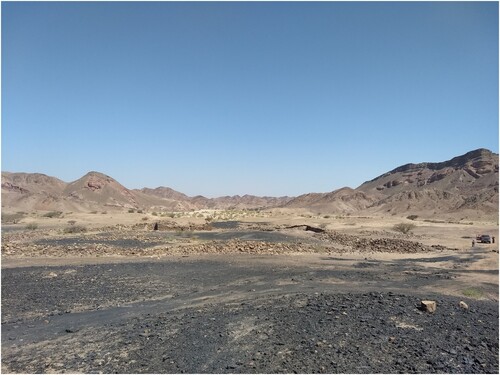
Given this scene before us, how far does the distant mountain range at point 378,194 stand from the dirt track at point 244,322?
264ft

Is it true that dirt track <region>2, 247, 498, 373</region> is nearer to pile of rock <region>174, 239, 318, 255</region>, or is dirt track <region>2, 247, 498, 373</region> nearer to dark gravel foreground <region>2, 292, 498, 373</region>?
dark gravel foreground <region>2, 292, 498, 373</region>

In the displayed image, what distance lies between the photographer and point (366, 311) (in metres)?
11.6

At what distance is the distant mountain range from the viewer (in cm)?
10169

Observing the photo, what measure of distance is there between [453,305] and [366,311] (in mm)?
3068

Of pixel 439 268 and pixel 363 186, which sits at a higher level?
pixel 363 186

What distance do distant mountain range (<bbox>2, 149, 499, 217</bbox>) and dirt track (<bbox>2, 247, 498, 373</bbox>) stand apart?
80.3 m

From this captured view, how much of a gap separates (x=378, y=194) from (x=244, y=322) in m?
148

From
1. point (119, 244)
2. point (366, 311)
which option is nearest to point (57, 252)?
point (119, 244)

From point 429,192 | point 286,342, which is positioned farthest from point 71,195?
point 286,342

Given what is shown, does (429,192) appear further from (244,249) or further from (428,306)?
(428,306)

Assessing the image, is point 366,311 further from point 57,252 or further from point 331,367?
point 57,252

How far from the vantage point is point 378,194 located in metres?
151

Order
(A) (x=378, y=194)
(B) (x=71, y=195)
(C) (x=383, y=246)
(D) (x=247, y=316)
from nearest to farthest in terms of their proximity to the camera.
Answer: (D) (x=247, y=316) → (C) (x=383, y=246) → (B) (x=71, y=195) → (A) (x=378, y=194)

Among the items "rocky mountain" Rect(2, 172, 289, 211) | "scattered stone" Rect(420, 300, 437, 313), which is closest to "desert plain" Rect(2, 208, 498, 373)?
"scattered stone" Rect(420, 300, 437, 313)
